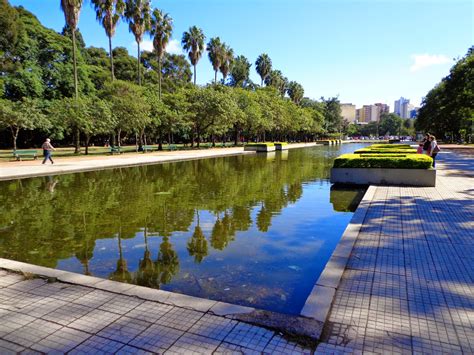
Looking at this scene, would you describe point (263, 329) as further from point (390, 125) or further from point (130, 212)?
point (390, 125)

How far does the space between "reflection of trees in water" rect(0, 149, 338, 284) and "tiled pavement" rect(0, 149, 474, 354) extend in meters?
1.33

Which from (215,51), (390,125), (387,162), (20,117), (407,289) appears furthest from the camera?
(390,125)

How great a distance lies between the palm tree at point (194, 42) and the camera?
47375 millimetres

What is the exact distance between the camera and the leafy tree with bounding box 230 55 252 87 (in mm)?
81562

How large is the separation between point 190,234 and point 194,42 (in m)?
44.4

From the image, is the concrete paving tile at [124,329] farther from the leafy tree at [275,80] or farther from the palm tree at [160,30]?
the leafy tree at [275,80]

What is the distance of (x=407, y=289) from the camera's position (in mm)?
4480

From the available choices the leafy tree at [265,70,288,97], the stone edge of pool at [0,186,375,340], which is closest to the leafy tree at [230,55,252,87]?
the leafy tree at [265,70,288,97]

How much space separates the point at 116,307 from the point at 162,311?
22.2 inches

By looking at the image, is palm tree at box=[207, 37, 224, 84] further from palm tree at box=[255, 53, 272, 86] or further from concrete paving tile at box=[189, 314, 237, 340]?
concrete paving tile at box=[189, 314, 237, 340]

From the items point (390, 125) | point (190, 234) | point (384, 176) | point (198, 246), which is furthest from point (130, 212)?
point (390, 125)

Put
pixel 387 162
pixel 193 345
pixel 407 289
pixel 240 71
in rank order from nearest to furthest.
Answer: pixel 193 345, pixel 407 289, pixel 387 162, pixel 240 71

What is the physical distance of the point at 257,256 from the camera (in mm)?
6285

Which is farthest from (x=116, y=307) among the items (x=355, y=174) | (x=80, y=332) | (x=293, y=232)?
(x=355, y=174)
